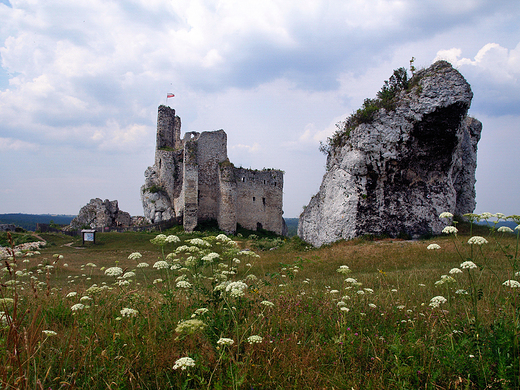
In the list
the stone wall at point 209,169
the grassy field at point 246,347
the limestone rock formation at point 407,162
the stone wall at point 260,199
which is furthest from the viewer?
the stone wall at point 260,199

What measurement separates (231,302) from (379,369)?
156cm

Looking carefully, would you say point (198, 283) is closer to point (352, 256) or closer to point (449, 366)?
point (449, 366)

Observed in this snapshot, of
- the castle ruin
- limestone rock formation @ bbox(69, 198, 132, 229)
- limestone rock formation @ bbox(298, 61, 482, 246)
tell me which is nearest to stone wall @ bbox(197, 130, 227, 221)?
the castle ruin

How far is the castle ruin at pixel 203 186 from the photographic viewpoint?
28516 millimetres

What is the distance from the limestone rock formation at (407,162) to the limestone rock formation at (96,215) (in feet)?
86.3

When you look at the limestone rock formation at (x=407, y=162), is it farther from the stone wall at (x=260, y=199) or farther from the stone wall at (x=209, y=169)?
the stone wall at (x=260, y=199)

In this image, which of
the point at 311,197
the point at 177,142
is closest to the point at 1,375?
the point at 311,197

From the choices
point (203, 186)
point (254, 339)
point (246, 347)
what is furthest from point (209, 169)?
point (254, 339)

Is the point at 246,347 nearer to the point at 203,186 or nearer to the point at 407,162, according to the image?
the point at 407,162

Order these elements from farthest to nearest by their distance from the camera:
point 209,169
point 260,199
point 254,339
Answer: point 260,199, point 209,169, point 254,339

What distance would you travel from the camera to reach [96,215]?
3278 cm

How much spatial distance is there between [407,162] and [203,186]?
19935 mm

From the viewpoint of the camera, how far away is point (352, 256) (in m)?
11.6

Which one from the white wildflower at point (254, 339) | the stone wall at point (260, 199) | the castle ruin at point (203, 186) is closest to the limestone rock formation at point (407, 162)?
the white wildflower at point (254, 339)
